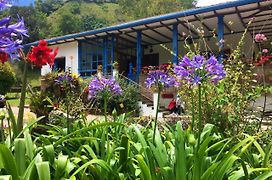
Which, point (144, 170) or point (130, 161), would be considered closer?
point (144, 170)

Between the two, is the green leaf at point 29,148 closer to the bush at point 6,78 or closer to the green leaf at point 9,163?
the green leaf at point 9,163

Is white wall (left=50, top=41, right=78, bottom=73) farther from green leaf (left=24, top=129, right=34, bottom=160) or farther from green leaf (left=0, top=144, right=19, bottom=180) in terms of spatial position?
green leaf (left=0, top=144, right=19, bottom=180)

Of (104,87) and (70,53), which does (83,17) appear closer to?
(70,53)

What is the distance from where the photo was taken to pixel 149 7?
188 ft

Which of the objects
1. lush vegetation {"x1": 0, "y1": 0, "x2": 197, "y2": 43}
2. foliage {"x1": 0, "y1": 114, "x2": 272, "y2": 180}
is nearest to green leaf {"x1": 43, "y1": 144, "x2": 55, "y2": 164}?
foliage {"x1": 0, "y1": 114, "x2": 272, "y2": 180}

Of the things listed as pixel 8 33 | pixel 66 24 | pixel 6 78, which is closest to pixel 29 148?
pixel 8 33

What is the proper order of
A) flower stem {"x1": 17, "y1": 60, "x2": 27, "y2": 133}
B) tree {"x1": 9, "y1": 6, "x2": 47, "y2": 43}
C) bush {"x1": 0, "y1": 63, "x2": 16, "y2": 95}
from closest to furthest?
1. flower stem {"x1": 17, "y1": 60, "x2": 27, "y2": 133}
2. bush {"x1": 0, "y1": 63, "x2": 16, "y2": 95}
3. tree {"x1": 9, "y1": 6, "x2": 47, "y2": 43}

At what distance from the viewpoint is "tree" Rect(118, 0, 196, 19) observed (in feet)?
177

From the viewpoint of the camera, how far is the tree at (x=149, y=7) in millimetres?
54031

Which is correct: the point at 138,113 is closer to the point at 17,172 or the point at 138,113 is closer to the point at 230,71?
the point at 230,71

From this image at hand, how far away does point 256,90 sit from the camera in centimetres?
501

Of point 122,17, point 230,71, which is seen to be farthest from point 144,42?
point 122,17

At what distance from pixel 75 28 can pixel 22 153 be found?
66715 mm

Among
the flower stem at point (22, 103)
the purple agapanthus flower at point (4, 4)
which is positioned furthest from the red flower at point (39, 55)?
the purple agapanthus flower at point (4, 4)
